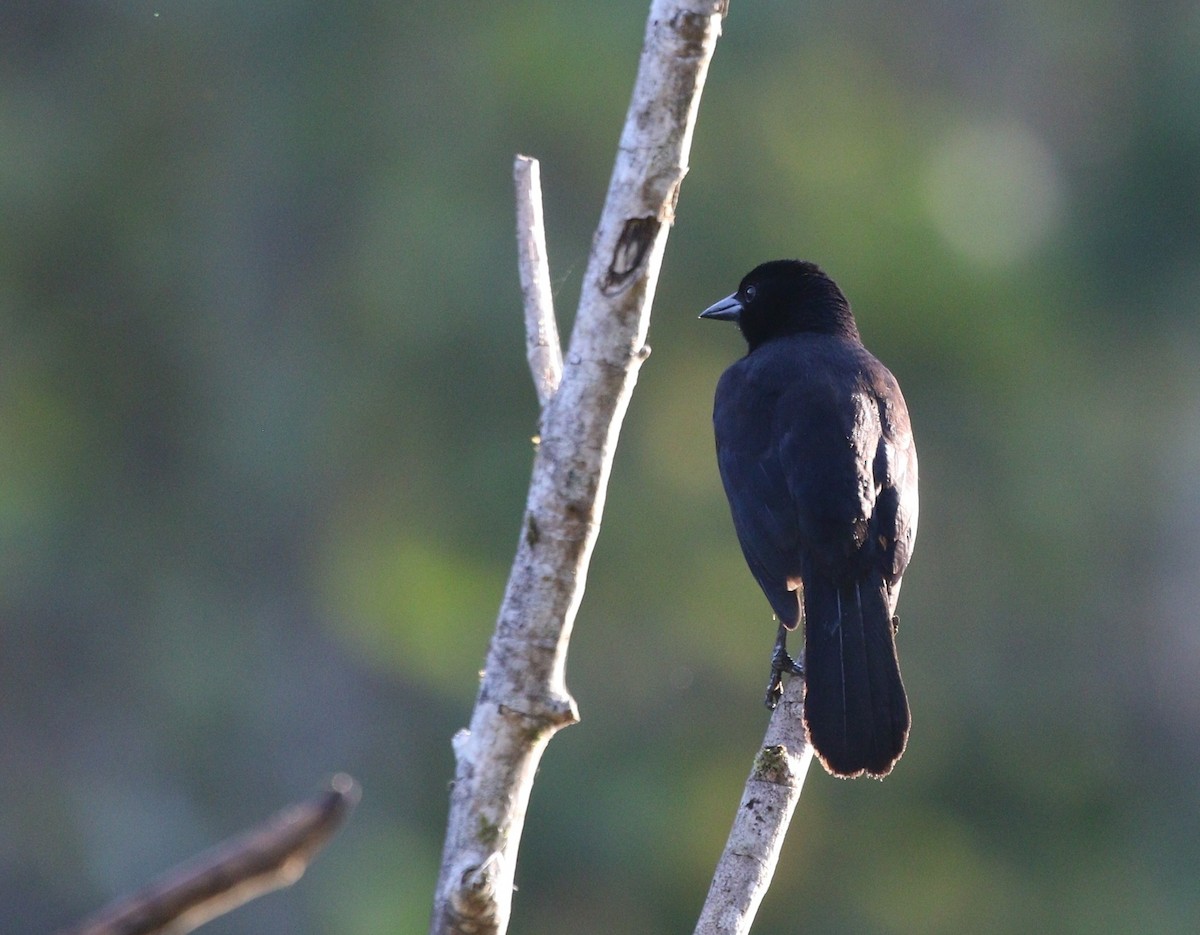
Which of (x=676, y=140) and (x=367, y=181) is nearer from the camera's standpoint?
(x=676, y=140)

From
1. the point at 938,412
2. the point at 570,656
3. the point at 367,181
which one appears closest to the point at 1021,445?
the point at 938,412

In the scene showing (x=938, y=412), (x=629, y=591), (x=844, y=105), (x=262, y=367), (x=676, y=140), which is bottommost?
(x=676, y=140)

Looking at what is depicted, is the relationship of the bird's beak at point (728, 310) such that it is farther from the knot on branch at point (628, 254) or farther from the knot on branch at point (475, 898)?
the knot on branch at point (475, 898)

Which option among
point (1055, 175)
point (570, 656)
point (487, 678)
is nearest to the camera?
point (487, 678)

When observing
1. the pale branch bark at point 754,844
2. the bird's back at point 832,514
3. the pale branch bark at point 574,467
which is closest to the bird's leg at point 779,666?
the bird's back at point 832,514

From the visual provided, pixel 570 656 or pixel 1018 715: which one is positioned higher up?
pixel 1018 715

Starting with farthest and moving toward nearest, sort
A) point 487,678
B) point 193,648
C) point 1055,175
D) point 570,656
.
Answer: point 1055,175, point 193,648, point 570,656, point 487,678

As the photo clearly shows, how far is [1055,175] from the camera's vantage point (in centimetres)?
1379

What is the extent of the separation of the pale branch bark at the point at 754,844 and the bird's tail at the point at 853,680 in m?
0.24

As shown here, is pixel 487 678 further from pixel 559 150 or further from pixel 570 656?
pixel 559 150

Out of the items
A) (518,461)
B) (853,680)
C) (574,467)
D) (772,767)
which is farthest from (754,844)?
(518,461)

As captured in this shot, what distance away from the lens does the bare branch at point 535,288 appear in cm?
298

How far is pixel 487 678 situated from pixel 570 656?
914cm

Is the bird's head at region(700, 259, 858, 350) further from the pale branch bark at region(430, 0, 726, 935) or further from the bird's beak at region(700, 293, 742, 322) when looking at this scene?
the pale branch bark at region(430, 0, 726, 935)
